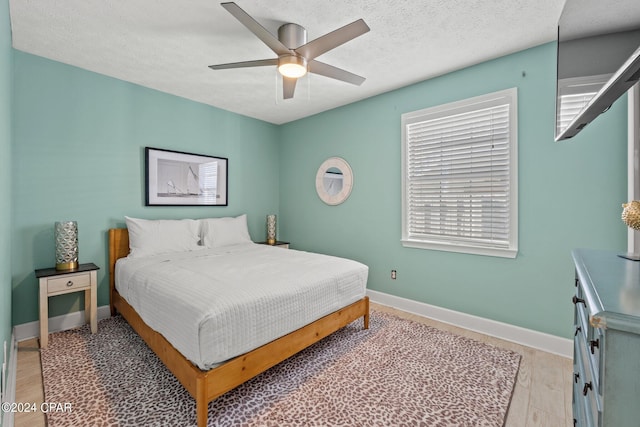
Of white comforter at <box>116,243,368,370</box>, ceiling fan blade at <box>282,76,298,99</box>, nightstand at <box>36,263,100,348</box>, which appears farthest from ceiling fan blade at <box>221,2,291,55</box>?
nightstand at <box>36,263,100,348</box>

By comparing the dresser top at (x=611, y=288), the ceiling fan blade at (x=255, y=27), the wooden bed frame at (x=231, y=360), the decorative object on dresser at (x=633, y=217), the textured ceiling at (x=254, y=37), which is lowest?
the wooden bed frame at (x=231, y=360)

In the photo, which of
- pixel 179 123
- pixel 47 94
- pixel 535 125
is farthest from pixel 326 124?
pixel 47 94

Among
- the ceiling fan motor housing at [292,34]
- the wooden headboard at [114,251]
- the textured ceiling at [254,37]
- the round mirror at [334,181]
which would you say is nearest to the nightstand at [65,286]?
the wooden headboard at [114,251]

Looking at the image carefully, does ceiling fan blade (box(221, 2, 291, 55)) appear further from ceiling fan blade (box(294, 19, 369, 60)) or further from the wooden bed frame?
the wooden bed frame

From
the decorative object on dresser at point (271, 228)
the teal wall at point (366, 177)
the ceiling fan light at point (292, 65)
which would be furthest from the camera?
the decorative object on dresser at point (271, 228)

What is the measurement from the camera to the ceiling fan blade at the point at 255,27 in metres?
1.67

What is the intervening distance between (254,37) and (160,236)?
2315 millimetres

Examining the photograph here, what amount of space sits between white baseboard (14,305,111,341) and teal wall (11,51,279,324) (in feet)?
0.17

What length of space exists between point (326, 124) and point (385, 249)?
6.66ft

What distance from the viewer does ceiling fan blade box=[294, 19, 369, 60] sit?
179cm

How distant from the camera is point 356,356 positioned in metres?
2.37

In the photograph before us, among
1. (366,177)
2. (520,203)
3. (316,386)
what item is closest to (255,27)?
(366,177)

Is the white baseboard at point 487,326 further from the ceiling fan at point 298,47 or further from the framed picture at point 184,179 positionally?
the framed picture at point 184,179

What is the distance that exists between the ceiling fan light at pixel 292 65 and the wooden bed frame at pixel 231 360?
78.8 inches
